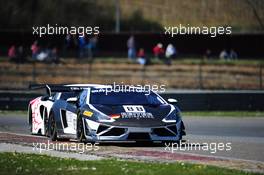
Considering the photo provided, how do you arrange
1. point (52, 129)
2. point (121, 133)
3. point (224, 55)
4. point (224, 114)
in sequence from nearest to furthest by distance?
1. point (121, 133)
2. point (52, 129)
3. point (224, 114)
4. point (224, 55)

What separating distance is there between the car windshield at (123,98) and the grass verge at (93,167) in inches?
149

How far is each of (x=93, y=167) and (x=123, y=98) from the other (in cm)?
505

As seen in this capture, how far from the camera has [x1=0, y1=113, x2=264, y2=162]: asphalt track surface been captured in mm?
15469

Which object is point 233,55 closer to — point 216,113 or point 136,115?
point 216,113

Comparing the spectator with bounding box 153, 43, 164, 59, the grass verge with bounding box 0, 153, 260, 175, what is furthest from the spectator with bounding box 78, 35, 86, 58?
the grass verge with bounding box 0, 153, 260, 175

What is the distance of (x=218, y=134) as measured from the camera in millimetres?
20188

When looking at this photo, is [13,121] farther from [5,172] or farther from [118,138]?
[5,172]

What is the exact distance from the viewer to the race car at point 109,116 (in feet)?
53.6

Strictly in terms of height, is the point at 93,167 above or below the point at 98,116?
below

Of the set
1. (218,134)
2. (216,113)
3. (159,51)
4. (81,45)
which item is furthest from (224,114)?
(159,51)

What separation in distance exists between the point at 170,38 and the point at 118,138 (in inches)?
1687

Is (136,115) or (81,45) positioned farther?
(81,45)

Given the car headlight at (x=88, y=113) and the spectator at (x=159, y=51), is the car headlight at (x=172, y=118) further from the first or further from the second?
the spectator at (x=159, y=51)

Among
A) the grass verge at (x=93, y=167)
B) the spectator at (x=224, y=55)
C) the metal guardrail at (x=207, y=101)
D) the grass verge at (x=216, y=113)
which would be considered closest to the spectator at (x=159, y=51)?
the spectator at (x=224, y=55)
